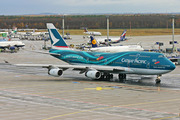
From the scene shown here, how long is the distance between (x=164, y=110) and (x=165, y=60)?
17.6 m

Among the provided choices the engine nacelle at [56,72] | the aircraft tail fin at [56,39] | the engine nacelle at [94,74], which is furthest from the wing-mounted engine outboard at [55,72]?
the aircraft tail fin at [56,39]

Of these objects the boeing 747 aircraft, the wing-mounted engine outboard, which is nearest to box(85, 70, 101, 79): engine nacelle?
the boeing 747 aircraft

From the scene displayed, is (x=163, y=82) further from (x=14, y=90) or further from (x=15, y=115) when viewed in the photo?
(x=15, y=115)

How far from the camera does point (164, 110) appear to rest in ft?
99.5

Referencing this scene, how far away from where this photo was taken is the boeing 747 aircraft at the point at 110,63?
47125mm

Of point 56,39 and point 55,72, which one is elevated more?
point 56,39

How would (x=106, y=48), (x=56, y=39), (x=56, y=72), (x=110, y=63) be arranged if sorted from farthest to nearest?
(x=106, y=48) < (x=56, y=39) < (x=110, y=63) < (x=56, y=72)

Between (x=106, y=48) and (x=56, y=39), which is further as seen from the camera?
(x=106, y=48)

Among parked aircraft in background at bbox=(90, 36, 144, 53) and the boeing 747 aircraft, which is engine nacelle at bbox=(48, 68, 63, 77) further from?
Answer: parked aircraft in background at bbox=(90, 36, 144, 53)

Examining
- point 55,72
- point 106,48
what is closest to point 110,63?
point 55,72

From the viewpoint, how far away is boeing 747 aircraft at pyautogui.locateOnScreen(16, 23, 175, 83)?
47.1 m

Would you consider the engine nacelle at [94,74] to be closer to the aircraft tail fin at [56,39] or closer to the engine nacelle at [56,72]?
the engine nacelle at [56,72]

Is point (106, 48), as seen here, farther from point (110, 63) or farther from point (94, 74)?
point (94, 74)

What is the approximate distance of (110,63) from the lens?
171 ft
